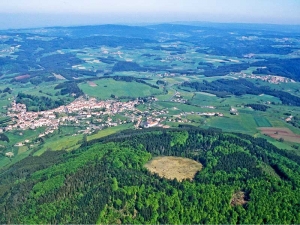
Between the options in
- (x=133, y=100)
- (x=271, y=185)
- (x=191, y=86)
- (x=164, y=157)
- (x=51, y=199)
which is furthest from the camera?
(x=191, y=86)

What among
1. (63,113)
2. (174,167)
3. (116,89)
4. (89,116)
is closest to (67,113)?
(63,113)

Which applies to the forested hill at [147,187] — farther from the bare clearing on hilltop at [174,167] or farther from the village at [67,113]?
the village at [67,113]

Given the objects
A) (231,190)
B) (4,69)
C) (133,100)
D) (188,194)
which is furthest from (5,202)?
(4,69)

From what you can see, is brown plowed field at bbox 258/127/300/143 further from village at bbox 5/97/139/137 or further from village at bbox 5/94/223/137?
village at bbox 5/97/139/137

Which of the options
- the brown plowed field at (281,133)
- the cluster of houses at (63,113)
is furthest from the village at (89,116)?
the brown plowed field at (281,133)

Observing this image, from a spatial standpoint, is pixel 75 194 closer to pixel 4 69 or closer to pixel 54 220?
pixel 54 220

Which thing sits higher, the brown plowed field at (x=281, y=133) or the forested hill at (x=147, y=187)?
the forested hill at (x=147, y=187)
